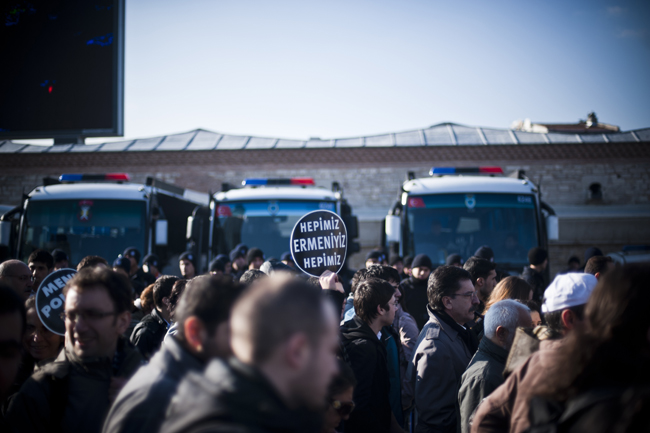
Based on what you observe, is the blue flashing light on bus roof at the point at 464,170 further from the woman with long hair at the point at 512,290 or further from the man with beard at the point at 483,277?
the woman with long hair at the point at 512,290

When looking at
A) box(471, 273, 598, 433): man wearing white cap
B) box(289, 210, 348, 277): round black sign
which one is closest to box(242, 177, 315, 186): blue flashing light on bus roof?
box(289, 210, 348, 277): round black sign

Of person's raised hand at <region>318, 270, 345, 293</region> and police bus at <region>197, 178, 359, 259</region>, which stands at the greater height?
police bus at <region>197, 178, 359, 259</region>

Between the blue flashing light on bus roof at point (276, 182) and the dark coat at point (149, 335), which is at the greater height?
the blue flashing light on bus roof at point (276, 182)

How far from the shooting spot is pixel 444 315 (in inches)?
148

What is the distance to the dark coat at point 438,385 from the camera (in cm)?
347

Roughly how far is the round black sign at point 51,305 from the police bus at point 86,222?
239 inches

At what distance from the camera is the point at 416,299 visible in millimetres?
6508

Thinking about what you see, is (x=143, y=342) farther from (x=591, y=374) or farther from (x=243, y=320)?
(x=591, y=374)

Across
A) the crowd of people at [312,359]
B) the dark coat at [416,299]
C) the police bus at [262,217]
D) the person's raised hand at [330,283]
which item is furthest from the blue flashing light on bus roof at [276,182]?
the person's raised hand at [330,283]

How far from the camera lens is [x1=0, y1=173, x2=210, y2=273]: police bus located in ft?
30.9

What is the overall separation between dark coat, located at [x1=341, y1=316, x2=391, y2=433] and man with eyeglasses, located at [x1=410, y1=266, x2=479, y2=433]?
252mm

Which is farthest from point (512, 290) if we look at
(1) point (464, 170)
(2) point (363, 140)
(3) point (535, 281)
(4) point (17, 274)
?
(2) point (363, 140)

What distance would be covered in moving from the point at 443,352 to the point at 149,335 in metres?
2.10

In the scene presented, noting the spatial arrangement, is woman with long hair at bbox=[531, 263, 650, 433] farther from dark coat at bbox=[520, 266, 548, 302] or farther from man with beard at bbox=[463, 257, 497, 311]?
dark coat at bbox=[520, 266, 548, 302]
